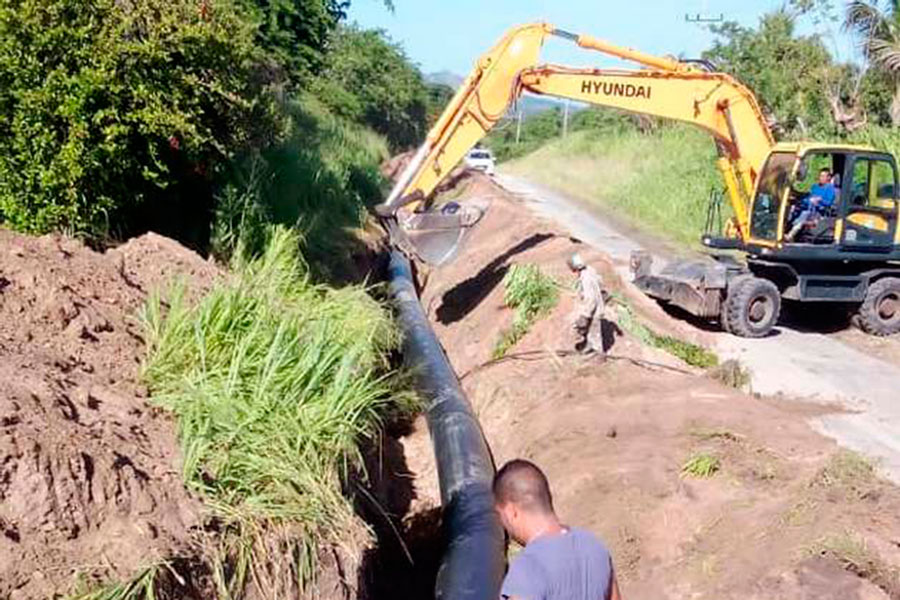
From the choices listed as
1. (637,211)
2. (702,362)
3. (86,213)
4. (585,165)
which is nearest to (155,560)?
(86,213)

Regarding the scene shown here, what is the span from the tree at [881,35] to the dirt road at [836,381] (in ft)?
41.5

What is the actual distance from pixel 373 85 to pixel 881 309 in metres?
34.2

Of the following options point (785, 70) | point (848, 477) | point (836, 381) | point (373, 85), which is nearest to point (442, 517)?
point (848, 477)

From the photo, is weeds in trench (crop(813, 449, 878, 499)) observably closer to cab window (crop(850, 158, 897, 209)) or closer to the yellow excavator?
the yellow excavator

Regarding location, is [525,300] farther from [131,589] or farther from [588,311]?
[131,589]

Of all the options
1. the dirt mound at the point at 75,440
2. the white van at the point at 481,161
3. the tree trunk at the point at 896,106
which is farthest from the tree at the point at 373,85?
the dirt mound at the point at 75,440

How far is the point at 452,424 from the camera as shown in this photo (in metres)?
9.79

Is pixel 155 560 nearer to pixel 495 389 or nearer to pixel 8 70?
pixel 8 70

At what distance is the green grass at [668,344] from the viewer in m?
13.0

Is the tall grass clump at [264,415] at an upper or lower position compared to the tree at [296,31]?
lower

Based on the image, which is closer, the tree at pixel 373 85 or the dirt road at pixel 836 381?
the dirt road at pixel 836 381

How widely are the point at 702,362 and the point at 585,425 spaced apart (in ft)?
10.8

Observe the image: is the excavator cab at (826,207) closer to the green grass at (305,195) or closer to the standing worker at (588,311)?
the standing worker at (588,311)

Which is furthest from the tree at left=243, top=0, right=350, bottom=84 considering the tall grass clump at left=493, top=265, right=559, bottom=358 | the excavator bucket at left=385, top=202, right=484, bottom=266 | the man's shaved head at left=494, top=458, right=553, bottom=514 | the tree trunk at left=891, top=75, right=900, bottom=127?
the man's shaved head at left=494, top=458, right=553, bottom=514
